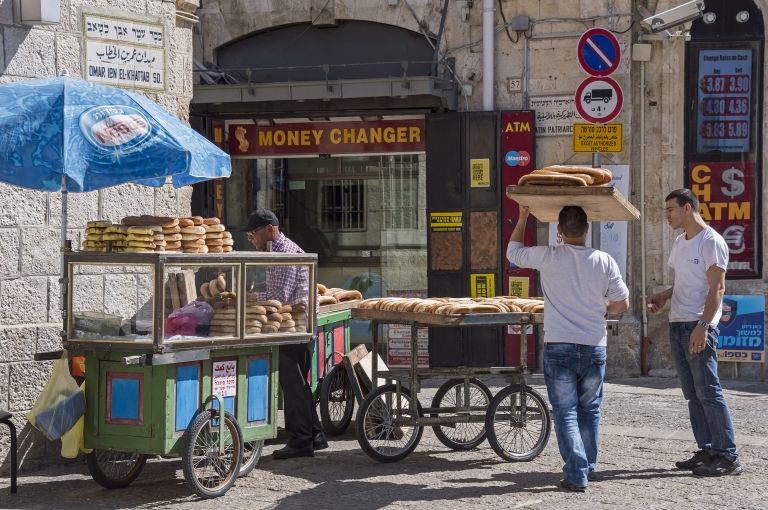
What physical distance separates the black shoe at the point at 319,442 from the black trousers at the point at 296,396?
0.22 m

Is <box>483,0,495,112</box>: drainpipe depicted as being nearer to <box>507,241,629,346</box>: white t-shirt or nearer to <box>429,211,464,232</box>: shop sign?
<box>429,211,464,232</box>: shop sign

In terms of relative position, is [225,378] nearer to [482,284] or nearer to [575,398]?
[575,398]

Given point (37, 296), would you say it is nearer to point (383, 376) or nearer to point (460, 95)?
point (383, 376)

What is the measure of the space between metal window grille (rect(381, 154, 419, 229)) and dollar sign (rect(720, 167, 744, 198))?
3.40m

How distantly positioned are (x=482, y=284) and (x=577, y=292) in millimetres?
6065

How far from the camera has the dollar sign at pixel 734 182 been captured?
1375 centimetres

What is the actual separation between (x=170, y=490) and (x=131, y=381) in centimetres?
81

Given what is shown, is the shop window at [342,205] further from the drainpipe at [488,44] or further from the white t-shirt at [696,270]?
the white t-shirt at [696,270]

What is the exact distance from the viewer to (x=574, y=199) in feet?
26.8

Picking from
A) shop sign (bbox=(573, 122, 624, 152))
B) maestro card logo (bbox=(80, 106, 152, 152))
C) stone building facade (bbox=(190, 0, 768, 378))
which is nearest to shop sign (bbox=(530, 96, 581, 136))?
stone building facade (bbox=(190, 0, 768, 378))

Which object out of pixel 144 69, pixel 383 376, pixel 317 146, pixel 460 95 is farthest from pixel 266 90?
pixel 383 376

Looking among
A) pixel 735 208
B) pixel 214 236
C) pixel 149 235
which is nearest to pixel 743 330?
pixel 735 208

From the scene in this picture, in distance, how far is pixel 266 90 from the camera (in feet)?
45.9

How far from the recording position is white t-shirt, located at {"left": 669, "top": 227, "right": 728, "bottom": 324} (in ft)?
27.7
